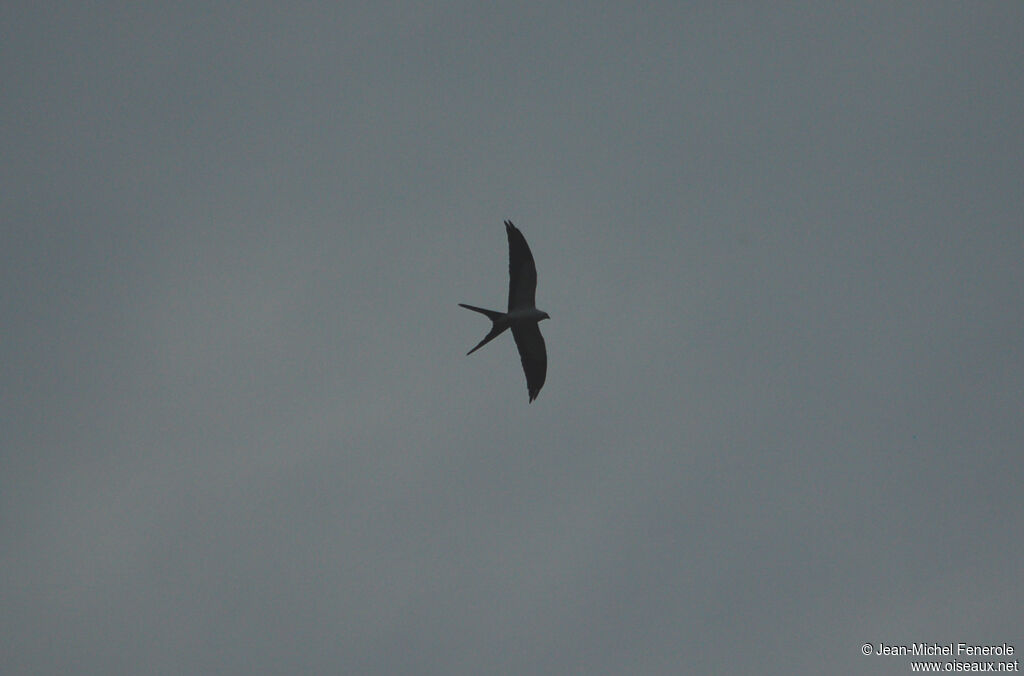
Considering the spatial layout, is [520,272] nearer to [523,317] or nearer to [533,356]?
[523,317]

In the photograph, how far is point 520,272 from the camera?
18.6 meters

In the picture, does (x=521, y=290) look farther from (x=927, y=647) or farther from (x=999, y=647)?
(x=999, y=647)

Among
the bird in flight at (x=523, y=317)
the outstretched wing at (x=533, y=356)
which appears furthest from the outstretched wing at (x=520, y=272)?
the outstretched wing at (x=533, y=356)

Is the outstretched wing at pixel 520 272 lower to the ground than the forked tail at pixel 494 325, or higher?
higher

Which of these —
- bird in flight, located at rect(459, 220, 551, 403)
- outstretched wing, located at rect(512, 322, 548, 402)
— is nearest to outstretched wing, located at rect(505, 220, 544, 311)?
bird in flight, located at rect(459, 220, 551, 403)

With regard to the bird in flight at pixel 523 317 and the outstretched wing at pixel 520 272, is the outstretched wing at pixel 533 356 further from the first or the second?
the outstretched wing at pixel 520 272

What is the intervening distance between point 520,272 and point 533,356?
2.30 m

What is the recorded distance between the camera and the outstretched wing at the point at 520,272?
18469 millimetres

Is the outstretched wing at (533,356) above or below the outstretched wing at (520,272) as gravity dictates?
below

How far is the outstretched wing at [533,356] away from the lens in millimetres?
19281

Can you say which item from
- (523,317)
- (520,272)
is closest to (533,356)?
(523,317)

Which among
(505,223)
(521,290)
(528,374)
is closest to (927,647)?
(528,374)

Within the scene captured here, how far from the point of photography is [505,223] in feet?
60.7

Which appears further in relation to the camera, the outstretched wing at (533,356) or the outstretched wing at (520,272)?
the outstretched wing at (533,356)
